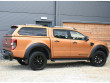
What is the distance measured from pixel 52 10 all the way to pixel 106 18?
13.9 ft

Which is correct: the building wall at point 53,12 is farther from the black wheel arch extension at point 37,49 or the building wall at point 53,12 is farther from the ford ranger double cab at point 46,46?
the black wheel arch extension at point 37,49

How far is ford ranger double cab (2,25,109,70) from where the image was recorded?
778cm

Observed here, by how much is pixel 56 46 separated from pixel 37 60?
1044 millimetres

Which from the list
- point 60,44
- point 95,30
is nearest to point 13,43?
point 60,44

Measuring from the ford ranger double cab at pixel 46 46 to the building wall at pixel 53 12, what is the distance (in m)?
3.91

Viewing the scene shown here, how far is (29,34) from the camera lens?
811cm

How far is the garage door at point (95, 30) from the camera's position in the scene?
45.8 ft

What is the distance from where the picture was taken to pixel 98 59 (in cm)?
927

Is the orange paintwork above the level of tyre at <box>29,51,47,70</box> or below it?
above

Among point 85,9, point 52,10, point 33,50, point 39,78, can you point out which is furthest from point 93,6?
point 39,78

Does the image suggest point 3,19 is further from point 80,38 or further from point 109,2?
point 109,2


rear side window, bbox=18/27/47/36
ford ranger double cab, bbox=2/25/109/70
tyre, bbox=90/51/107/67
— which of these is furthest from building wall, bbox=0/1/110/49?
tyre, bbox=90/51/107/67

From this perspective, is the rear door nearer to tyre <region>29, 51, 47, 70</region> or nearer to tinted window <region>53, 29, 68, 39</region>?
tinted window <region>53, 29, 68, 39</region>

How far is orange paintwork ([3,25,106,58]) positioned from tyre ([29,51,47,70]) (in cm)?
42
